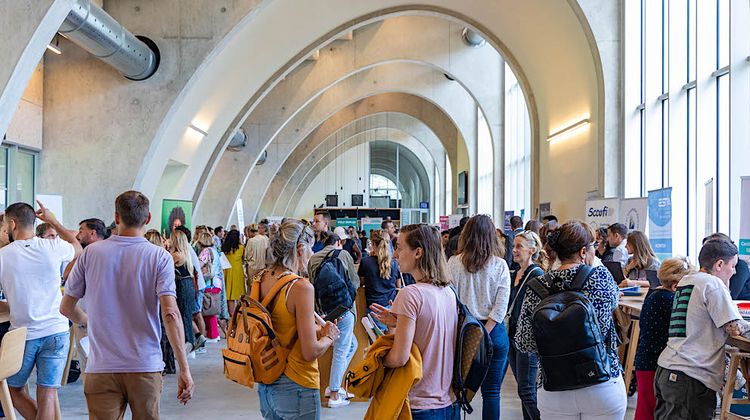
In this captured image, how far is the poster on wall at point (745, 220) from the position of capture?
621cm

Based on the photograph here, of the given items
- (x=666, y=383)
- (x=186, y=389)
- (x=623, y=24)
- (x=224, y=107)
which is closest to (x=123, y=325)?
(x=186, y=389)

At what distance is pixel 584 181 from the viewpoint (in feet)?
40.9

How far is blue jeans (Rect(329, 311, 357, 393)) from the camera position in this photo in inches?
235

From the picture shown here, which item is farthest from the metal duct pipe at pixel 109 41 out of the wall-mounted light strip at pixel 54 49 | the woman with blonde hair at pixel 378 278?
the woman with blonde hair at pixel 378 278

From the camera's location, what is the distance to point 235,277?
437 inches

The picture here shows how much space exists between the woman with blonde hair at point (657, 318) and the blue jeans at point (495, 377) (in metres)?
0.79

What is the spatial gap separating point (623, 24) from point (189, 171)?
29.9 ft

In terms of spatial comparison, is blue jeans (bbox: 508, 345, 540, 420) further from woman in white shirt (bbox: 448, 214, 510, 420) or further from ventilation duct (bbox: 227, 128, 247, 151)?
ventilation duct (bbox: 227, 128, 247, 151)

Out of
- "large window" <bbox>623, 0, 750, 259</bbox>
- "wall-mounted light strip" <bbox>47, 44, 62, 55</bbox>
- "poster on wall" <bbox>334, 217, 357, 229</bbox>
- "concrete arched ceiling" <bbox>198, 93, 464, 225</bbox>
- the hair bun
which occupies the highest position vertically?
"concrete arched ceiling" <bbox>198, 93, 464, 225</bbox>

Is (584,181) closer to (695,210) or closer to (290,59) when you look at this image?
(695,210)

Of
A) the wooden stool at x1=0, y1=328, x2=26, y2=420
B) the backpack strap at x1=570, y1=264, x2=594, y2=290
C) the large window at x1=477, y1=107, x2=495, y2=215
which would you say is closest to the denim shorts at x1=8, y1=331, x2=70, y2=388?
the wooden stool at x1=0, y1=328, x2=26, y2=420

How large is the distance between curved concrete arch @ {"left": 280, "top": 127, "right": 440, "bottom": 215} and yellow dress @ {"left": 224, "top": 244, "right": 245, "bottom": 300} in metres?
23.0

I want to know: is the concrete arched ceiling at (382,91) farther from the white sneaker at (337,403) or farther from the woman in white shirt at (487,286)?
the woman in white shirt at (487,286)

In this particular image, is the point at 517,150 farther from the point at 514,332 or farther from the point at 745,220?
the point at 514,332
